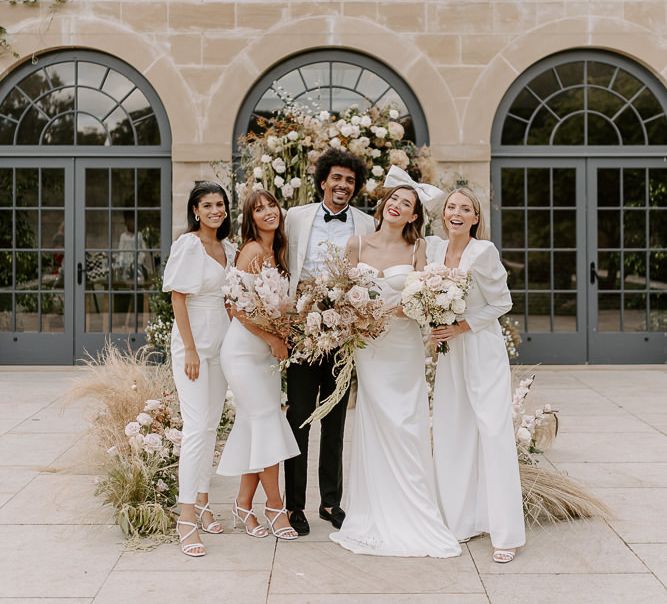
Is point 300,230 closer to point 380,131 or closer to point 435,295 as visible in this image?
point 435,295

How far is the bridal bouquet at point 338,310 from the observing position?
4633mm

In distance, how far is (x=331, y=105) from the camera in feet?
37.4

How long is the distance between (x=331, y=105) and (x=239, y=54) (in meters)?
1.27

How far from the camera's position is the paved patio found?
13.6ft

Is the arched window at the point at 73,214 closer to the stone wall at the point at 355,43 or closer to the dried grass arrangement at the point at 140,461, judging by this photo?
the stone wall at the point at 355,43

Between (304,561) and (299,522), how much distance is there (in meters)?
0.51

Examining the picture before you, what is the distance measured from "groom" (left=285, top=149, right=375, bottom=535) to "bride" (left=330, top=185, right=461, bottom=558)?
0.83 ft

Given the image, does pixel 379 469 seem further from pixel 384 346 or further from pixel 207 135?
pixel 207 135

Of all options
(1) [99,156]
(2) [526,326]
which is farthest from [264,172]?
(2) [526,326]

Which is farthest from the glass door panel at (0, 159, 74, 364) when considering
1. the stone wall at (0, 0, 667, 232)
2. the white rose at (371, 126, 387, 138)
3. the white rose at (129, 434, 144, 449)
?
the white rose at (129, 434, 144, 449)

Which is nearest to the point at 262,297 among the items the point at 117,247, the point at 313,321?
the point at 313,321

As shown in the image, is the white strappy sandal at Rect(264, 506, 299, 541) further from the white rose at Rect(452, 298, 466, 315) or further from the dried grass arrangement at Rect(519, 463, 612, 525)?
the white rose at Rect(452, 298, 466, 315)

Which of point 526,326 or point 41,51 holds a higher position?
point 41,51

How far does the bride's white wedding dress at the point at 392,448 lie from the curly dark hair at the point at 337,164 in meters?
0.71
